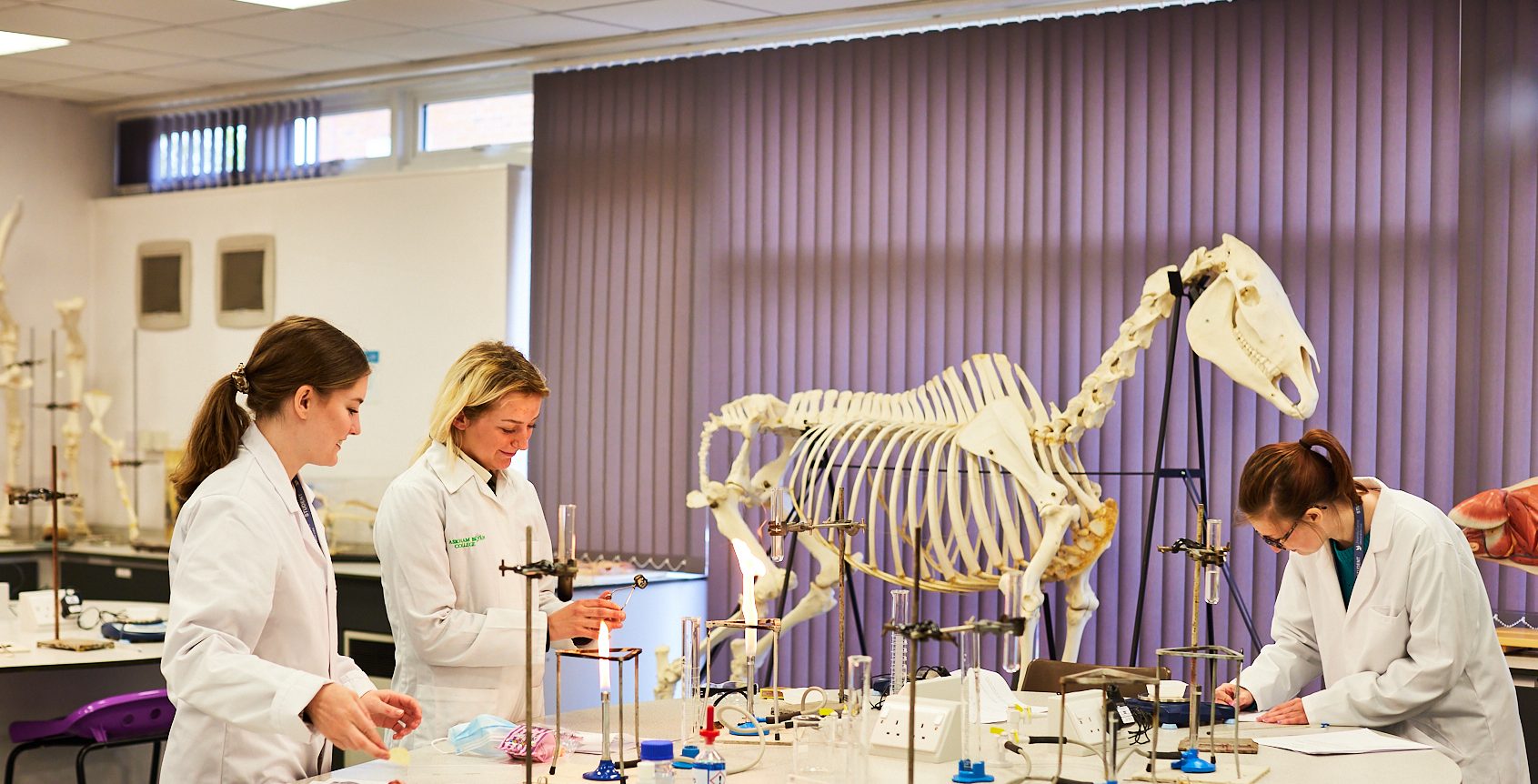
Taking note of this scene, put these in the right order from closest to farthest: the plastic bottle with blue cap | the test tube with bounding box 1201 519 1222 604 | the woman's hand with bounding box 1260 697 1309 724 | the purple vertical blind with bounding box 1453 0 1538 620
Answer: the plastic bottle with blue cap < the test tube with bounding box 1201 519 1222 604 < the woman's hand with bounding box 1260 697 1309 724 < the purple vertical blind with bounding box 1453 0 1538 620

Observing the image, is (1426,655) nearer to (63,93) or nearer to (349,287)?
(349,287)

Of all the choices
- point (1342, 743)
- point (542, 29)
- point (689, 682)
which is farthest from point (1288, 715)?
point (542, 29)

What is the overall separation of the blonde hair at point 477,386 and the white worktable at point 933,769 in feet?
2.19

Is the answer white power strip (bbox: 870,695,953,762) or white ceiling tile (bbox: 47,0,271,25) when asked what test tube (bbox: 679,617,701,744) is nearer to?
white power strip (bbox: 870,695,953,762)

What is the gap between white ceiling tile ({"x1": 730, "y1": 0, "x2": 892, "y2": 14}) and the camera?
541cm

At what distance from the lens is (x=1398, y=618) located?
10.3 feet

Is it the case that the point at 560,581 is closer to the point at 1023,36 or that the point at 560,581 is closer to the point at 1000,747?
the point at 1000,747

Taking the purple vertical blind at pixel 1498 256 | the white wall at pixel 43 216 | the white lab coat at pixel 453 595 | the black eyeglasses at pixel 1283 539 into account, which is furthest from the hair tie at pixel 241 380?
the white wall at pixel 43 216

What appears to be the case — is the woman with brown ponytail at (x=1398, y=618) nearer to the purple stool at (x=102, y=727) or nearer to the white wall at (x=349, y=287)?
the purple stool at (x=102, y=727)

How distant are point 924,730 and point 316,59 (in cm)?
489

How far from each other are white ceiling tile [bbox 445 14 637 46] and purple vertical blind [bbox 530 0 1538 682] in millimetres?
239

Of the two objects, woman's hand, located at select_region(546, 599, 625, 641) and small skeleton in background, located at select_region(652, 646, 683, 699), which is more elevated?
woman's hand, located at select_region(546, 599, 625, 641)

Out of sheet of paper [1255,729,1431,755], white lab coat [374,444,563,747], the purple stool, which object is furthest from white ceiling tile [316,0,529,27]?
sheet of paper [1255,729,1431,755]

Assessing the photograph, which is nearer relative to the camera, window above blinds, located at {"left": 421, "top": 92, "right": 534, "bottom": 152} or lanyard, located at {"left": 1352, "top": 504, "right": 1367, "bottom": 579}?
lanyard, located at {"left": 1352, "top": 504, "right": 1367, "bottom": 579}
